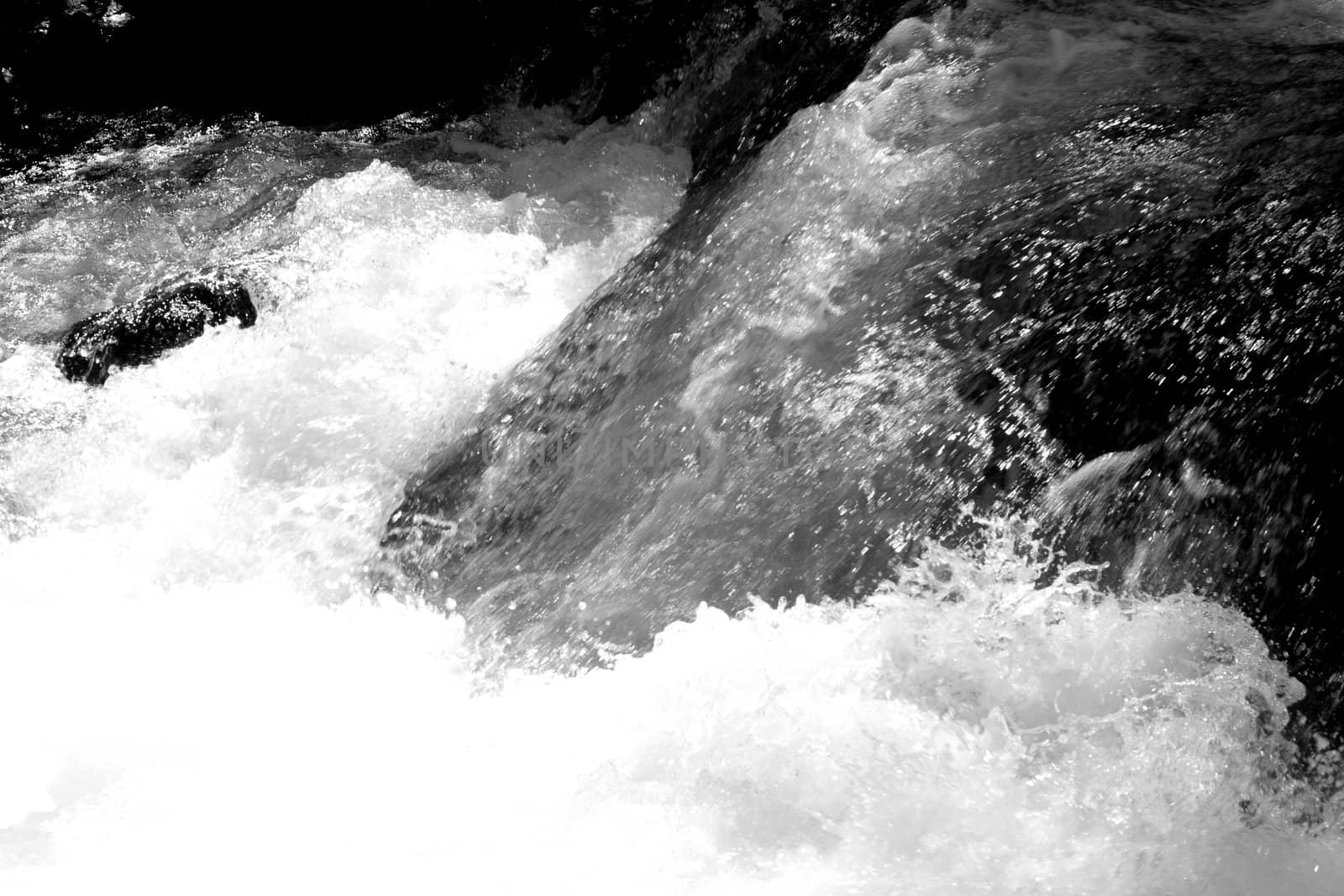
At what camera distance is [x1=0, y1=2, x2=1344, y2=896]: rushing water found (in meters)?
2.32

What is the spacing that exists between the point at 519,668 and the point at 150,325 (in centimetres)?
252

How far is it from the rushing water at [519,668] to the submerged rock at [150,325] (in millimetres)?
84

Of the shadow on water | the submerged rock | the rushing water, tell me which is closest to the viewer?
the rushing water

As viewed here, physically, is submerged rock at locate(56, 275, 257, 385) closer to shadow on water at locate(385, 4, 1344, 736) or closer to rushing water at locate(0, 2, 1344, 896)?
rushing water at locate(0, 2, 1344, 896)

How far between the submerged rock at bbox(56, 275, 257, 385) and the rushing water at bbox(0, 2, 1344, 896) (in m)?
0.08

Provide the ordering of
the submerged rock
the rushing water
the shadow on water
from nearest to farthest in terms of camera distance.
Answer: the rushing water, the shadow on water, the submerged rock

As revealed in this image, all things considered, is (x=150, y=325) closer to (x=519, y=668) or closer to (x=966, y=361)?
(x=519, y=668)

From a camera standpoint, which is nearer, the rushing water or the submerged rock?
the rushing water

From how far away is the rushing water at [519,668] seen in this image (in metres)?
2.32

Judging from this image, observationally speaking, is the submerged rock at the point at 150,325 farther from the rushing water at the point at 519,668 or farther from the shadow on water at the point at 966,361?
the shadow on water at the point at 966,361

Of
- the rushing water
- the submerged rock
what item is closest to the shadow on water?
the rushing water

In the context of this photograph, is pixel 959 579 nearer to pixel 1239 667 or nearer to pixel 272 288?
pixel 1239 667

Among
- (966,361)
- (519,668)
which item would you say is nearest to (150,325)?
(519,668)

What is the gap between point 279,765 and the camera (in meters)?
2.83
